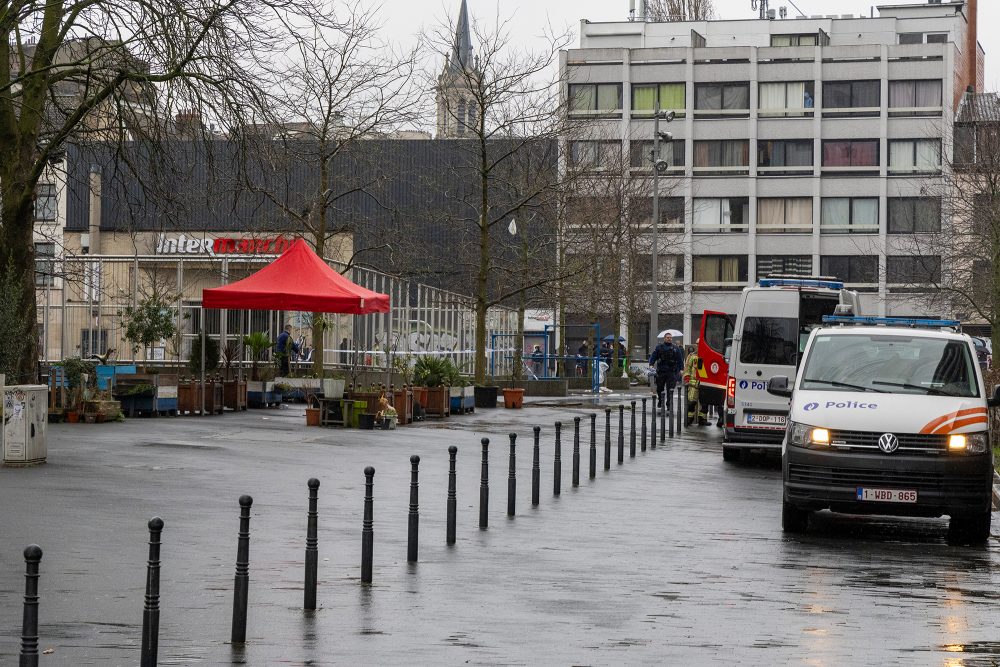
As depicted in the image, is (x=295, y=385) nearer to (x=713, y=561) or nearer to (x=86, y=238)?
(x=713, y=561)

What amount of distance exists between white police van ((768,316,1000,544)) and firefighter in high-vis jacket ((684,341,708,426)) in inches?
749

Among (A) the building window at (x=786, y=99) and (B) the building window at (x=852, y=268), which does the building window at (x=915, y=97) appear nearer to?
(A) the building window at (x=786, y=99)

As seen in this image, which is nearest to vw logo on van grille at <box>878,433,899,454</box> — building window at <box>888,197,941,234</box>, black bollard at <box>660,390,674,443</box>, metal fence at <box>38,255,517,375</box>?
black bollard at <box>660,390,674,443</box>

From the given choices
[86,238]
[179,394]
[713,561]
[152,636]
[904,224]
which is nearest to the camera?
[152,636]

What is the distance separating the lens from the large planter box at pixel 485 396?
3791 centimetres

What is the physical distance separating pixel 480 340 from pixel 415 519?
27871 millimetres

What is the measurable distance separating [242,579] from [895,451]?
7.62m

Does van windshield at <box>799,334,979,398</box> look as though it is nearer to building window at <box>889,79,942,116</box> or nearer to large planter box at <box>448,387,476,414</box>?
large planter box at <box>448,387,476,414</box>

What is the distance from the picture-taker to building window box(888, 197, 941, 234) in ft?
286

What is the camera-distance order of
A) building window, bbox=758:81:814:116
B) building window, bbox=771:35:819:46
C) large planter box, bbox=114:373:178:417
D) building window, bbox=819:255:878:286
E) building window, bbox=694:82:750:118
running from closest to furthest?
large planter box, bbox=114:373:178:417
building window, bbox=819:255:878:286
building window, bbox=758:81:814:116
building window, bbox=694:82:750:118
building window, bbox=771:35:819:46

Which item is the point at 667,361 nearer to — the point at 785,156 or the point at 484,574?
the point at 484,574

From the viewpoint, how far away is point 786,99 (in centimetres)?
9175

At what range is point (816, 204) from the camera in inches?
3568

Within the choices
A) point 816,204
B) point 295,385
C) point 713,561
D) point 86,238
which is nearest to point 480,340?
point 295,385
